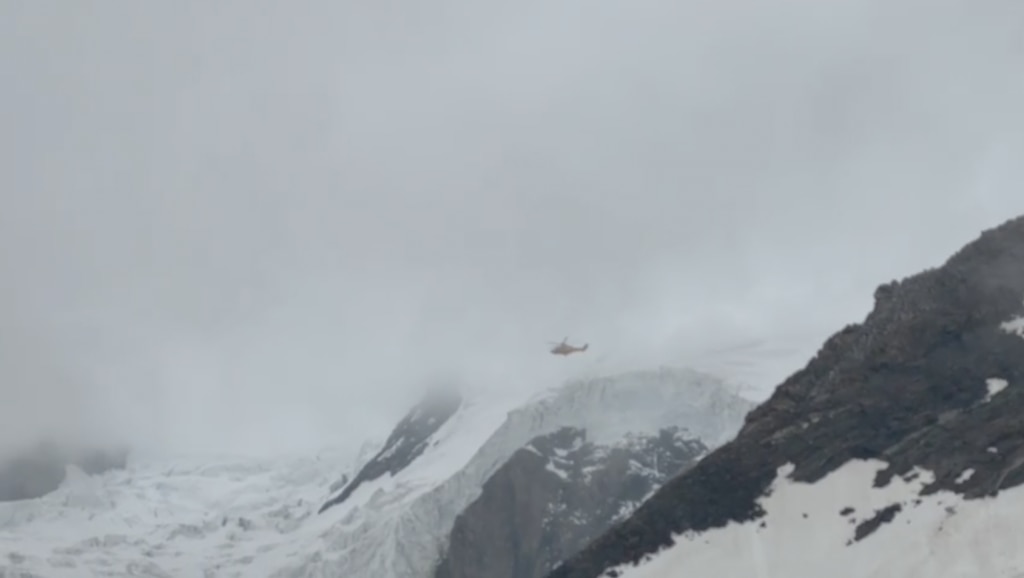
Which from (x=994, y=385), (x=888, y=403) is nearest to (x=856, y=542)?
(x=888, y=403)

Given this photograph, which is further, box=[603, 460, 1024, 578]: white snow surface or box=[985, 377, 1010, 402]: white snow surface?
box=[985, 377, 1010, 402]: white snow surface

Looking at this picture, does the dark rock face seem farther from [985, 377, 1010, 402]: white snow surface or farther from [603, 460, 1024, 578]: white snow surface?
[603, 460, 1024, 578]: white snow surface

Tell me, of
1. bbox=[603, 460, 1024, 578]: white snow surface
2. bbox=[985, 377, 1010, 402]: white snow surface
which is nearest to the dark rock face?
bbox=[985, 377, 1010, 402]: white snow surface

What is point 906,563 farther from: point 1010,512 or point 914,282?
point 914,282

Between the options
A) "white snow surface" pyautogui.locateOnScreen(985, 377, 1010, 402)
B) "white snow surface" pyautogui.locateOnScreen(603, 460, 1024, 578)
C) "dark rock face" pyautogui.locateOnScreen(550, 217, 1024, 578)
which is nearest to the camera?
"white snow surface" pyautogui.locateOnScreen(603, 460, 1024, 578)

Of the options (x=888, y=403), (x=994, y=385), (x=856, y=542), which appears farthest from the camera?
(x=888, y=403)

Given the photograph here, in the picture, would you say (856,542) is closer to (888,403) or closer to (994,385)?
(888,403)
